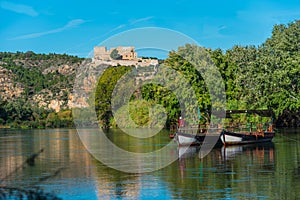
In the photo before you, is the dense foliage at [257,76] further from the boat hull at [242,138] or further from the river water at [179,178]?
the river water at [179,178]

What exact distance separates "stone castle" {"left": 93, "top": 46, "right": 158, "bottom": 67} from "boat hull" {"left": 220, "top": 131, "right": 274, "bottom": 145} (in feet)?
318

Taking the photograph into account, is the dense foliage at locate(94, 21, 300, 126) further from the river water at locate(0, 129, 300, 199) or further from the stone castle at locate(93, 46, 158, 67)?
the stone castle at locate(93, 46, 158, 67)

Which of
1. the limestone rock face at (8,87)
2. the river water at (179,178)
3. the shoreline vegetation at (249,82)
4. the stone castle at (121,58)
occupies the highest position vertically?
the stone castle at (121,58)

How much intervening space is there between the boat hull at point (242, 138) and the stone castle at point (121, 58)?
97027 mm

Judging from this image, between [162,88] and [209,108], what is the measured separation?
1064 centimetres

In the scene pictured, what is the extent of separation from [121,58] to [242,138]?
113m

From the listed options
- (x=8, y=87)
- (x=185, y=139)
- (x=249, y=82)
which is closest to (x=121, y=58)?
(x=8, y=87)

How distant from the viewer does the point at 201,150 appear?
46656 millimetres

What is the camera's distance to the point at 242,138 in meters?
53.1

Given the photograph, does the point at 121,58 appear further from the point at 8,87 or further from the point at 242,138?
the point at 242,138

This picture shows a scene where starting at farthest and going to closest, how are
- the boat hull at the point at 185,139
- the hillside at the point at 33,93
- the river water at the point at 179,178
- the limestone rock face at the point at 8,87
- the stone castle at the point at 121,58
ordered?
the limestone rock face at the point at 8,87 → the stone castle at the point at 121,58 → the hillside at the point at 33,93 → the boat hull at the point at 185,139 → the river water at the point at 179,178

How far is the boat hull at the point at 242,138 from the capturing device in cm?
5162

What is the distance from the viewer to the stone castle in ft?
519

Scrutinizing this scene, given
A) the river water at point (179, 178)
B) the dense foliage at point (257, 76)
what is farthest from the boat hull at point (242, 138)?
the dense foliage at point (257, 76)
